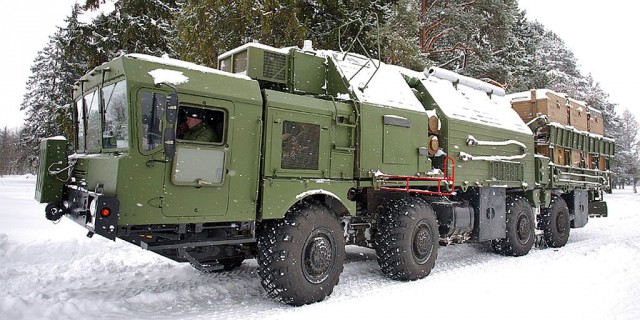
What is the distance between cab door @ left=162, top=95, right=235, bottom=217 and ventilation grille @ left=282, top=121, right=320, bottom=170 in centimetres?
81

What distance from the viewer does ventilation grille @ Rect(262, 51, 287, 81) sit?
20.5 feet

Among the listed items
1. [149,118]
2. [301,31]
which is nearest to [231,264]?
[149,118]

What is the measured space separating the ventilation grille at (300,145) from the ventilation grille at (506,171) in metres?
4.56

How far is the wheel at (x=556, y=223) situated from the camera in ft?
35.2

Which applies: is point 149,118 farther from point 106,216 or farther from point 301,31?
point 301,31

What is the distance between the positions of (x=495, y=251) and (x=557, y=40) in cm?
4029

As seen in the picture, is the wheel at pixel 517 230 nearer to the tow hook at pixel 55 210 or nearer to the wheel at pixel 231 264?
the wheel at pixel 231 264

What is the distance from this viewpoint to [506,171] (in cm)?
931

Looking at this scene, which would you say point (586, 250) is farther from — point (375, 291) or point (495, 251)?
point (375, 291)

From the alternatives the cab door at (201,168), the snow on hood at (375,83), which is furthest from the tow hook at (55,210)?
the snow on hood at (375,83)

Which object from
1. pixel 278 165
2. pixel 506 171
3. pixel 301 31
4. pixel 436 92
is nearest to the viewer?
pixel 278 165

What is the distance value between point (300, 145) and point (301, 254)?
54.8 inches

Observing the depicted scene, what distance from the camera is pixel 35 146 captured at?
32.4 m

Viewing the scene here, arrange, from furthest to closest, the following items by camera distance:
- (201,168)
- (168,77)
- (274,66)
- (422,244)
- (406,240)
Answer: (422,244) < (406,240) < (274,66) < (201,168) < (168,77)
